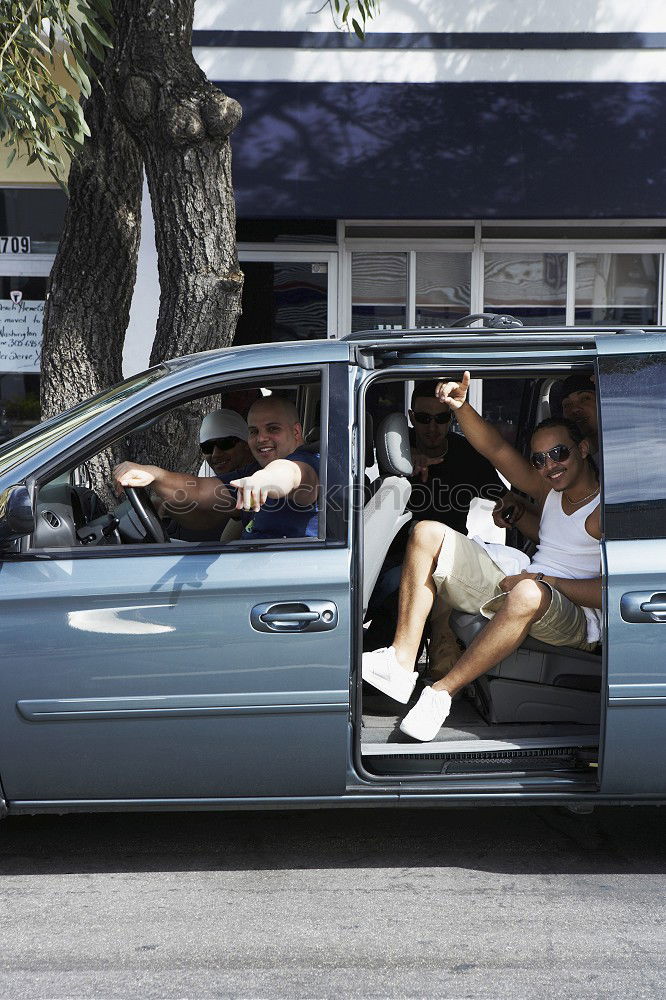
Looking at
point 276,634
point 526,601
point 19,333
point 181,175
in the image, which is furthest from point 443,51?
point 276,634

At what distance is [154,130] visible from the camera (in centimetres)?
604

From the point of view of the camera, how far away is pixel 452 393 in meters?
3.96

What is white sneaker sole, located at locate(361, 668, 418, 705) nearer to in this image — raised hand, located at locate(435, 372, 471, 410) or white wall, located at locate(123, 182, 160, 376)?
raised hand, located at locate(435, 372, 471, 410)

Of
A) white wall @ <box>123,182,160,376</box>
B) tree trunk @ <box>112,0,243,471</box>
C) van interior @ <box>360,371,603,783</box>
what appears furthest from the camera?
white wall @ <box>123,182,160,376</box>

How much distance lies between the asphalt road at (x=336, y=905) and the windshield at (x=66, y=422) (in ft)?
4.84

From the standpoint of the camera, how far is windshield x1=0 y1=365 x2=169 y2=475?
3725mm

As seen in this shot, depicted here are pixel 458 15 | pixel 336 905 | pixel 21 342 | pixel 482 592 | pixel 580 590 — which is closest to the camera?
pixel 336 905

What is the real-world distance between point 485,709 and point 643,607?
0.90 m

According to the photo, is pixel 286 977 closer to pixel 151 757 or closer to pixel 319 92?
pixel 151 757

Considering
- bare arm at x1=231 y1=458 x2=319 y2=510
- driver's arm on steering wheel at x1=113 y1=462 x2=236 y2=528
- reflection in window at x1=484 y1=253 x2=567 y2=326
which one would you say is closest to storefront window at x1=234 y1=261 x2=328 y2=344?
reflection in window at x1=484 y1=253 x2=567 y2=326

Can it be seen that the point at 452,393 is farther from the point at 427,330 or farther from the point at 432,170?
the point at 432,170

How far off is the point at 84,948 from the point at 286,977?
25.3 inches

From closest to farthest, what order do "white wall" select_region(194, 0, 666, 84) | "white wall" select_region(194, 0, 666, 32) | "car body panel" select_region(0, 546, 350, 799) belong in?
"car body panel" select_region(0, 546, 350, 799)
"white wall" select_region(194, 0, 666, 84)
"white wall" select_region(194, 0, 666, 32)

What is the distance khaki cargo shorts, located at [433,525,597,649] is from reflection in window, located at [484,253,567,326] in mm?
6530
